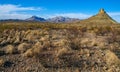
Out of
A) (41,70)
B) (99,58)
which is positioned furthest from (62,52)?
(41,70)

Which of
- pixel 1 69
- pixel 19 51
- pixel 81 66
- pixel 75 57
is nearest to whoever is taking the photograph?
pixel 1 69

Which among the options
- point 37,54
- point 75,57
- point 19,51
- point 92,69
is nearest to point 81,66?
point 92,69

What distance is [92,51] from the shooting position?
20969 millimetres

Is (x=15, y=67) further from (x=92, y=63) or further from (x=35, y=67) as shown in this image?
(x=92, y=63)

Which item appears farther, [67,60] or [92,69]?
[67,60]

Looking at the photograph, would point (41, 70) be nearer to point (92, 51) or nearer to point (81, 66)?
point (81, 66)

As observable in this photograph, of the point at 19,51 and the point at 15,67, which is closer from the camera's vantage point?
the point at 15,67

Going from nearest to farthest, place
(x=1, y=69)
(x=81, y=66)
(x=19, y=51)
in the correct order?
(x=1, y=69)
(x=81, y=66)
(x=19, y=51)

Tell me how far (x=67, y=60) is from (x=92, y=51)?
3.86m

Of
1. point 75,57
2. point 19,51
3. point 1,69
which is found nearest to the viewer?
point 1,69

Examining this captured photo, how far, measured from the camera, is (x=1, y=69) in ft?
50.8

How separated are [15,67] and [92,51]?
267 inches

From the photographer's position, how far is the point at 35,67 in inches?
636

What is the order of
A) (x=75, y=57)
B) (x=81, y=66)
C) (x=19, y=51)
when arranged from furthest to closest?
(x=19, y=51) → (x=75, y=57) → (x=81, y=66)
